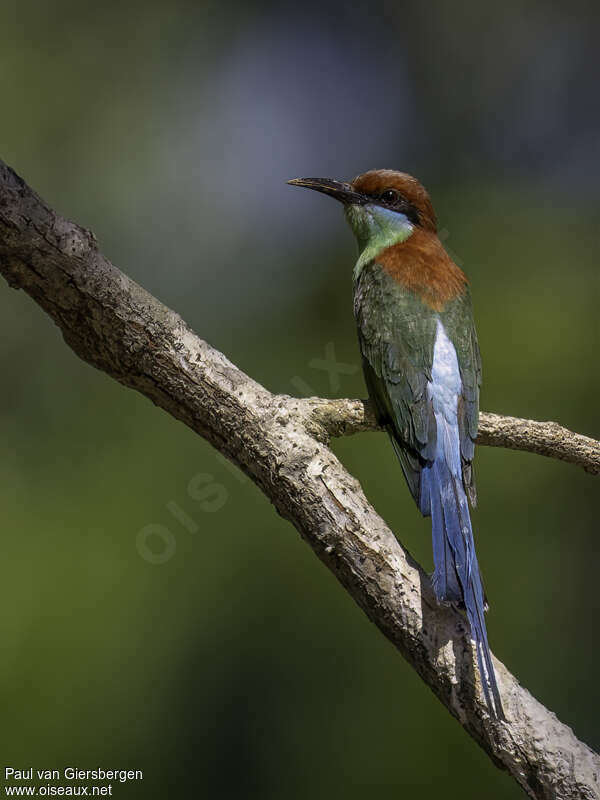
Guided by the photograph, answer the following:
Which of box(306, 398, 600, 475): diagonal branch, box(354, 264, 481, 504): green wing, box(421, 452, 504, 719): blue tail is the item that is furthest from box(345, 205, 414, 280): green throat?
box(421, 452, 504, 719): blue tail

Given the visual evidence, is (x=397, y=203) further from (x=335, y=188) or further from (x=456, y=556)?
(x=456, y=556)

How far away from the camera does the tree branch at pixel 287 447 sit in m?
2.11

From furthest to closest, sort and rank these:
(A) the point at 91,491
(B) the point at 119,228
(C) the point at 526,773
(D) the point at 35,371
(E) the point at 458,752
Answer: (B) the point at 119,228 < (D) the point at 35,371 < (A) the point at 91,491 < (E) the point at 458,752 < (C) the point at 526,773

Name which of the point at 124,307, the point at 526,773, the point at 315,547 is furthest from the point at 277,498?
the point at 526,773

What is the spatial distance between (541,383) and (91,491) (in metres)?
2.16

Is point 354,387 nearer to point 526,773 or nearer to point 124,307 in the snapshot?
point 124,307

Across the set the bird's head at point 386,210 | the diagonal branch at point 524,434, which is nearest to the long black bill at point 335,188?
the bird's head at point 386,210

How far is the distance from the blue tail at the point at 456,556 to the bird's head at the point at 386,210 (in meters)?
1.04

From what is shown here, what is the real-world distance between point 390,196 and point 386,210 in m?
0.06

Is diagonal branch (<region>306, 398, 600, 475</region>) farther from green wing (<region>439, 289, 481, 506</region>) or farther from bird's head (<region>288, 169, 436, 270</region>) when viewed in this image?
bird's head (<region>288, 169, 436, 270</region>)

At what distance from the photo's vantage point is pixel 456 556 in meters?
2.34

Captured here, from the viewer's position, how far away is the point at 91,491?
4.27 metres

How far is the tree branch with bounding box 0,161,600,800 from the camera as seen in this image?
2.11 meters

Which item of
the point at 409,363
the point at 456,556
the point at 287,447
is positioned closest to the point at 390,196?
the point at 409,363
